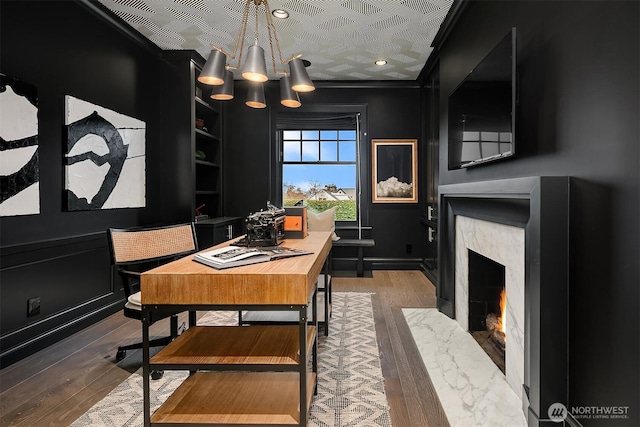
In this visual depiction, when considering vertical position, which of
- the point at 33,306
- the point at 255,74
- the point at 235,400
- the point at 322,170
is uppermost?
the point at 255,74

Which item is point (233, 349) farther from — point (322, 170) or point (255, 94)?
point (322, 170)

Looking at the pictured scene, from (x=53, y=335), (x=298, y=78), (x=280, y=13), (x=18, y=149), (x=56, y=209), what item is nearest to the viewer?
(x=298, y=78)

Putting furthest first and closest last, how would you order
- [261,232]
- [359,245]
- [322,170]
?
[322,170] → [359,245] → [261,232]

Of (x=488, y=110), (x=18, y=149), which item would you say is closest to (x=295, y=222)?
(x=488, y=110)

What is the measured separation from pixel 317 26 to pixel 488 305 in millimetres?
2945

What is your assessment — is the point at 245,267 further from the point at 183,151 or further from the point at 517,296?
the point at 183,151

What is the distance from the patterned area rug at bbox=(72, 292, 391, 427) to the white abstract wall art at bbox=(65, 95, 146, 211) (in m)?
1.74

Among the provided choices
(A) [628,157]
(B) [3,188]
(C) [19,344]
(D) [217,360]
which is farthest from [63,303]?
(A) [628,157]

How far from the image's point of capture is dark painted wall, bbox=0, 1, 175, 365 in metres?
2.55

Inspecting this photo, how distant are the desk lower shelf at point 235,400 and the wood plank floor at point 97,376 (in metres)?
Answer: 0.59

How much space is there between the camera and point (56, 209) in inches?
117

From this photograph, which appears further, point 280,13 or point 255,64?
point 280,13

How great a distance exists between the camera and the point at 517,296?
6.82ft

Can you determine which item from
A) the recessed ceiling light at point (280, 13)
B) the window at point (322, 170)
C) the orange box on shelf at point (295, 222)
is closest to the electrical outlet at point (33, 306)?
the orange box on shelf at point (295, 222)
